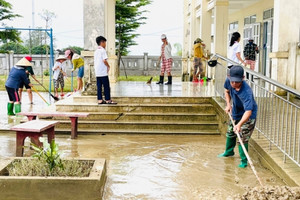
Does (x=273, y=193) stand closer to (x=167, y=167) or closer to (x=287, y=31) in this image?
(x=167, y=167)

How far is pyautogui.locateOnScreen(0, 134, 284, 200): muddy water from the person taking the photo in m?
4.21

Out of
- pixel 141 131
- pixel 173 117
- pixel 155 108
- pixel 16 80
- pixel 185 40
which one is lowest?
pixel 141 131

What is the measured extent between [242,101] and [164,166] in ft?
4.72

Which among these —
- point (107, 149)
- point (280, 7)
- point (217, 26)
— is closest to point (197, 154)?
point (107, 149)

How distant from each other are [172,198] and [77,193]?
1.03 meters

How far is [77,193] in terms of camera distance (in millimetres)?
3789

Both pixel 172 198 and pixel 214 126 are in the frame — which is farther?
pixel 214 126

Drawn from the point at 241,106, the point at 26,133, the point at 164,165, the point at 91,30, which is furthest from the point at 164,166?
the point at 91,30

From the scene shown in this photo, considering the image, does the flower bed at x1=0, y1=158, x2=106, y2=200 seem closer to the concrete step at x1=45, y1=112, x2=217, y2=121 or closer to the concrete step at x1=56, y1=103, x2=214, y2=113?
the concrete step at x1=45, y1=112, x2=217, y2=121

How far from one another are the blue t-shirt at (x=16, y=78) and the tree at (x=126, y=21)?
1791cm

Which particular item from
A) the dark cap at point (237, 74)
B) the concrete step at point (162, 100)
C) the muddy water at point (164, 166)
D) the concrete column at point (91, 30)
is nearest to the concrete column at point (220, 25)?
the concrete step at point (162, 100)

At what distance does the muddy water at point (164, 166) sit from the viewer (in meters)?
4.21

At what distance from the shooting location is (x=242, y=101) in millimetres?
4809

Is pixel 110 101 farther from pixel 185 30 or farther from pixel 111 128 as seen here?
pixel 185 30
